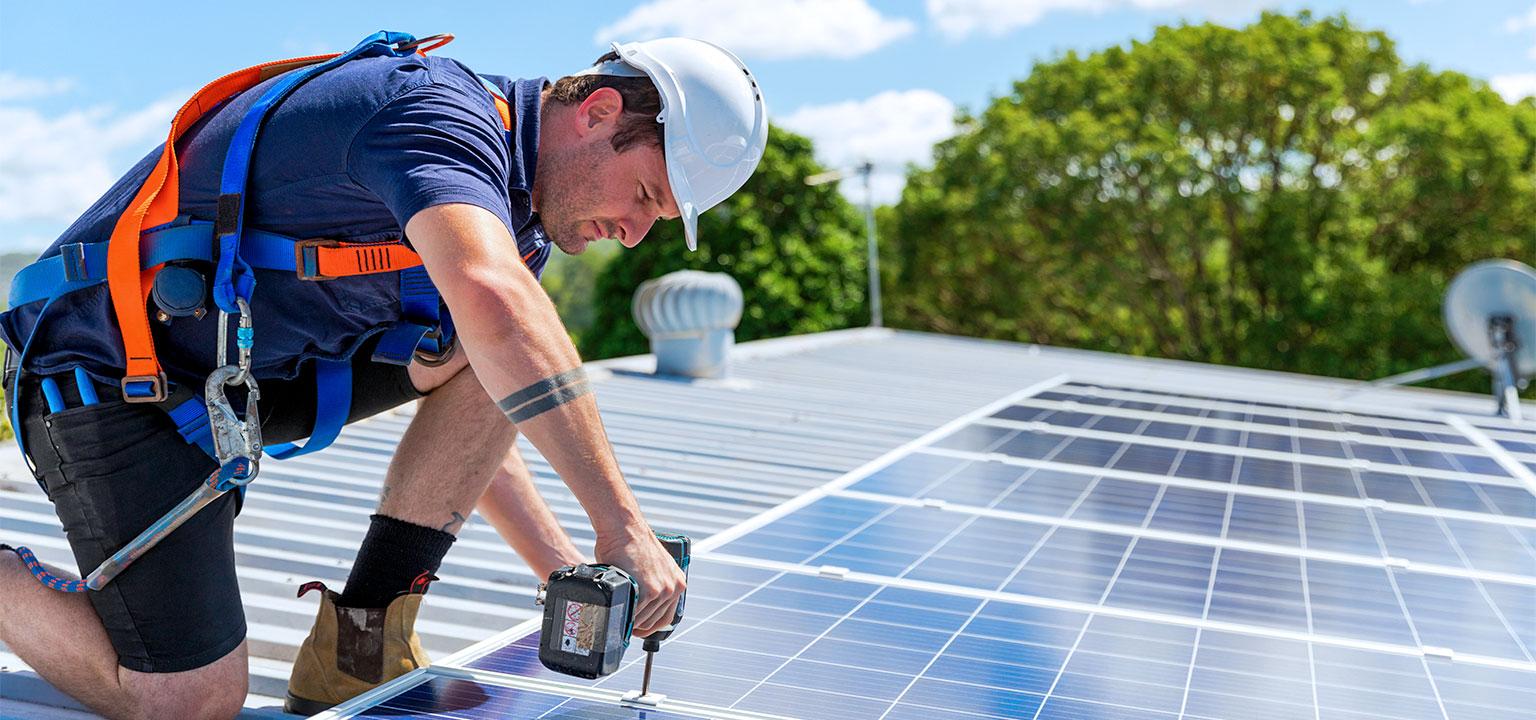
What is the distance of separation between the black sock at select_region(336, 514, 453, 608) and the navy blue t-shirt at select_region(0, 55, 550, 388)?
1.54ft

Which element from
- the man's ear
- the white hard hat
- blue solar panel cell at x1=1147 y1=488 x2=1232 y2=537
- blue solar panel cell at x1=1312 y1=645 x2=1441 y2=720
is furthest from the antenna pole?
the man's ear

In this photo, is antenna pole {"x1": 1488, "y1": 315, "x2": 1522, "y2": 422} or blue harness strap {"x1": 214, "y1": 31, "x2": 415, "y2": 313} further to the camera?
antenna pole {"x1": 1488, "y1": 315, "x2": 1522, "y2": 422}

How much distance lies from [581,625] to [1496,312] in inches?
562

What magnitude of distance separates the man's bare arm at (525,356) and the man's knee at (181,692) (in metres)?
1.19

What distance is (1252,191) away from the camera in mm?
36344

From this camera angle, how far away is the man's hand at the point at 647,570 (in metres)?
2.61

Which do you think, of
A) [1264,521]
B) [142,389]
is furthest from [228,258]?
[1264,521]

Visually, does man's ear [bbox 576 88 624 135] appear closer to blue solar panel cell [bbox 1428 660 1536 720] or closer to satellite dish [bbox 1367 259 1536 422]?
blue solar panel cell [bbox 1428 660 1536 720]

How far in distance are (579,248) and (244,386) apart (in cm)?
85

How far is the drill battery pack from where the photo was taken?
8.39ft

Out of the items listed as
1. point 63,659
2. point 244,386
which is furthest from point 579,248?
point 63,659

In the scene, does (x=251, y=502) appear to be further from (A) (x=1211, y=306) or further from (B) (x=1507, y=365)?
(A) (x=1211, y=306)

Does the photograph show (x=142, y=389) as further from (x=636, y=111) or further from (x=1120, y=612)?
(x=1120, y=612)

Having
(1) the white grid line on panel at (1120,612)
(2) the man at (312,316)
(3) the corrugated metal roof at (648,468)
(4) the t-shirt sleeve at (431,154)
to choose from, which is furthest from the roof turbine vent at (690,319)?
(4) the t-shirt sleeve at (431,154)
